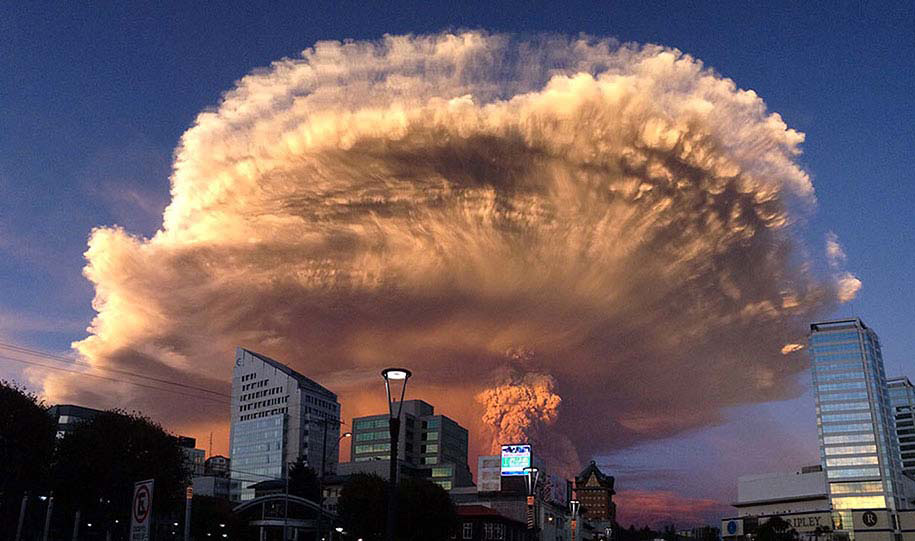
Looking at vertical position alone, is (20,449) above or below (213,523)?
above

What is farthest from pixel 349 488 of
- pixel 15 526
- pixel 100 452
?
pixel 15 526

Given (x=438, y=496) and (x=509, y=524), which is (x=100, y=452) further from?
(x=509, y=524)

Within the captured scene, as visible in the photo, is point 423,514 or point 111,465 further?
point 423,514

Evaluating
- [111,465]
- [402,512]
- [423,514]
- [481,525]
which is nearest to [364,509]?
[402,512]

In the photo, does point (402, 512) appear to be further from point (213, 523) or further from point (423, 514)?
point (213, 523)

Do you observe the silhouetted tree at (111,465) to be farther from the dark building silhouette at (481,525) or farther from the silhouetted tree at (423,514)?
the dark building silhouette at (481,525)

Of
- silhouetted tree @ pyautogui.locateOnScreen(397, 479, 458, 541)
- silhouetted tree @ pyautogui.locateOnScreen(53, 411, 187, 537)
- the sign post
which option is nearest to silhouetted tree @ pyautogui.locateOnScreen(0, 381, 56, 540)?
silhouetted tree @ pyautogui.locateOnScreen(53, 411, 187, 537)
